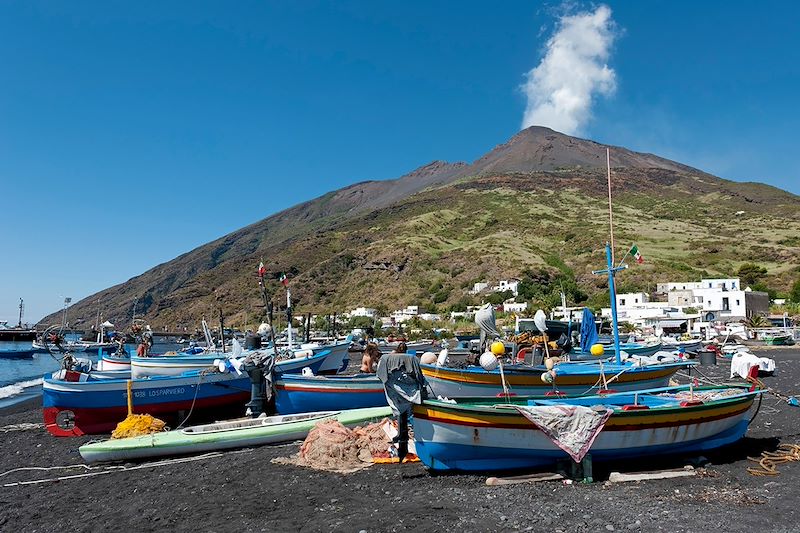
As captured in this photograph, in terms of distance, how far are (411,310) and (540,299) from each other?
24277 millimetres

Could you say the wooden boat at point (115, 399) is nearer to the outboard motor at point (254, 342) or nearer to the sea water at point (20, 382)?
the outboard motor at point (254, 342)

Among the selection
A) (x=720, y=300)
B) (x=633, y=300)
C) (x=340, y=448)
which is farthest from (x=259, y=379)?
(x=633, y=300)

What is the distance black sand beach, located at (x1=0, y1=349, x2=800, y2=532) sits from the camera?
8.19 meters

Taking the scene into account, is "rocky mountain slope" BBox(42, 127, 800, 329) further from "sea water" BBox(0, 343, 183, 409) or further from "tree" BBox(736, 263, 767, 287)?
"sea water" BBox(0, 343, 183, 409)

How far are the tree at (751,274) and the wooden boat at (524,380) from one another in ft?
314

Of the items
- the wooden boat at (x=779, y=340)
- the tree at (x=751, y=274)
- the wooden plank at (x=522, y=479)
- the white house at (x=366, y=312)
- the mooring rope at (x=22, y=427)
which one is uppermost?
the tree at (x=751, y=274)

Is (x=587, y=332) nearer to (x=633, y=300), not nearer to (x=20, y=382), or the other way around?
(x=20, y=382)

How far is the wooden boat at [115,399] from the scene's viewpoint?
1700 centimetres

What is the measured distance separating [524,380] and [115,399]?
12.3 m

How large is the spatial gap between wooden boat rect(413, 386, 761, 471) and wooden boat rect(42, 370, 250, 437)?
9.79 metres

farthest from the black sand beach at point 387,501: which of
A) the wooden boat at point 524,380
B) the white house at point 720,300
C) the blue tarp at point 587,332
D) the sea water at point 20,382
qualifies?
the white house at point 720,300

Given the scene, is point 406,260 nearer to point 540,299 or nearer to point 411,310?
point 411,310

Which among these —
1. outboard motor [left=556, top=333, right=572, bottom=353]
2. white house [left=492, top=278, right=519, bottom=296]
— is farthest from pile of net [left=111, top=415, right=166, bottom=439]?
white house [left=492, top=278, right=519, bottom=296]

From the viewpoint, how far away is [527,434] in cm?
982
